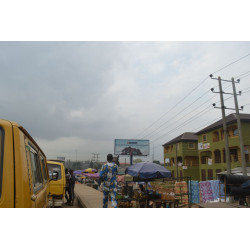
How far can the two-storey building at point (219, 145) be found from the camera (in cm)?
2649

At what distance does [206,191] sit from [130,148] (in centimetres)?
2749

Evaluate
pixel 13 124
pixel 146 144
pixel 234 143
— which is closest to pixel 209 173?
pixel 234 143

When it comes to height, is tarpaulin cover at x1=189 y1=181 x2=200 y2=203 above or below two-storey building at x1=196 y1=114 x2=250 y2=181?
below

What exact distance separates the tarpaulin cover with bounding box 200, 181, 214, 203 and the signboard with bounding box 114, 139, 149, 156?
1059 inches

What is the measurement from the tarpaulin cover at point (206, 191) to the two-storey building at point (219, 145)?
1177 cm

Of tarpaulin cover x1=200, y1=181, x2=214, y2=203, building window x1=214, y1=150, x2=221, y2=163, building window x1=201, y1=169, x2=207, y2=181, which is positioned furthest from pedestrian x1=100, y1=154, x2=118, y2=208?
building window x1=201, y1=169, x2=207, y2=181

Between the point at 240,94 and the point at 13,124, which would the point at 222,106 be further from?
the point at 13,124

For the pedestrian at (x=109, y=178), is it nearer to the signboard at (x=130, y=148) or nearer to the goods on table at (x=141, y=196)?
the goods on table at (x=141, y=196)

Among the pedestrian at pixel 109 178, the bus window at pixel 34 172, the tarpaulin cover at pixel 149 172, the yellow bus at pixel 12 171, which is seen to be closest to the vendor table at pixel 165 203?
the tarpaulin cover at pixel 149 172

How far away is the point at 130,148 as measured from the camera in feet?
138

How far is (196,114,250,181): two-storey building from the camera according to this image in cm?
2649

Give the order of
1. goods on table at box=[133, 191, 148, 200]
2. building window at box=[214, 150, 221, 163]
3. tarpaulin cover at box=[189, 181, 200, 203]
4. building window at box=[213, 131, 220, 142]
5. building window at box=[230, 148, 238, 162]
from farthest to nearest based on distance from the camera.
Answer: building window at box=[213, 131, 220, 142], building window at box=[214, 150, 221, 163], building window at box=[230, 148, 238, 162], tarpaulin cover at box=[189, 181, 200, 203], goods on table at box=[133, 191, 148, 200]

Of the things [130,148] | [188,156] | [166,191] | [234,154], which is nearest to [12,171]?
[166,191]

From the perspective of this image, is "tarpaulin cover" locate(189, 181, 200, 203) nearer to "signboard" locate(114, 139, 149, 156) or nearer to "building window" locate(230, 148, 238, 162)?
"building window" locate(230, 148, 238, 162)
